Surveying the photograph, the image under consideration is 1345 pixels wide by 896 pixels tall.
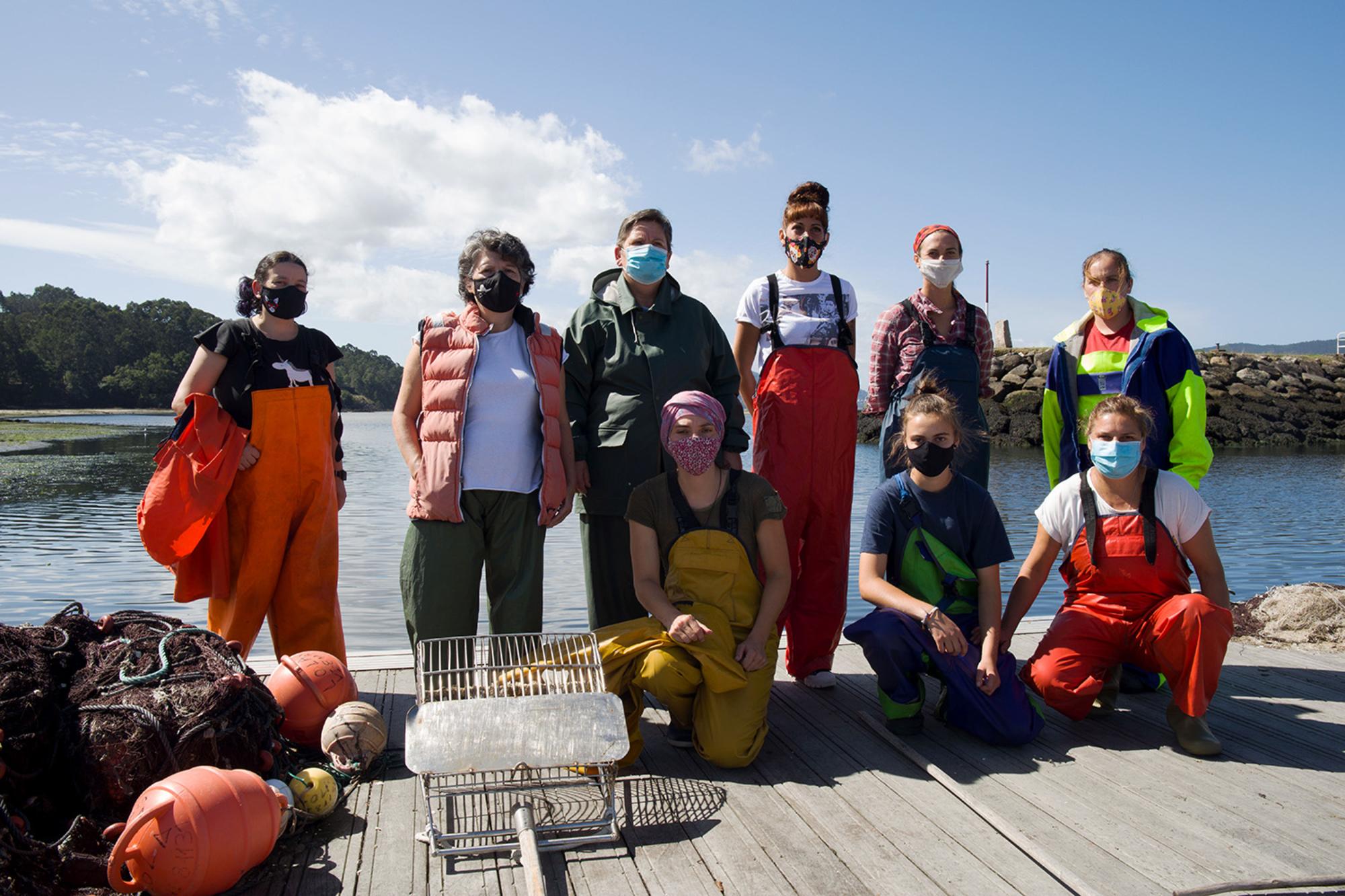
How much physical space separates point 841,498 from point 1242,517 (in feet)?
42.2

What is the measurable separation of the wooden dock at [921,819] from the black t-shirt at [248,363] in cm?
142

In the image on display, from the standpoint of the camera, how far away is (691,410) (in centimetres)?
362

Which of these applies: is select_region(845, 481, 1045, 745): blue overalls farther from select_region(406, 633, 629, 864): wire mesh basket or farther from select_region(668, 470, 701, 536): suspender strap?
select_region(406, 633, 629, 864): wire mesh basket

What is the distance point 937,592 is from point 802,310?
1.38m

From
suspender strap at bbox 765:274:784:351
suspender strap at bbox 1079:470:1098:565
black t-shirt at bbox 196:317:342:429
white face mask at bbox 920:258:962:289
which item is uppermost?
white face mask at bbox 920:258:962:289

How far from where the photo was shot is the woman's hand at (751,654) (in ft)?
11.4

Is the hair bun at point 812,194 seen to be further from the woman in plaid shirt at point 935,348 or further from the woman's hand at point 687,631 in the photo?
the woman's hand at point 687,631

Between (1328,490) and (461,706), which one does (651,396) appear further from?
(1328,490)

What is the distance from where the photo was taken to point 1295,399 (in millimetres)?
28922

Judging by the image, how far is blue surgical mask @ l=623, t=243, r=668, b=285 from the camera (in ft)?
13.3

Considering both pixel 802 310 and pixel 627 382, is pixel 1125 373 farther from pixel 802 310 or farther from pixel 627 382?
pixel 627 382

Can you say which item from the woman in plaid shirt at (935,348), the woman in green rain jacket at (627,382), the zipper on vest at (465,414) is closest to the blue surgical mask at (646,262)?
the woman in green rain jacket at (627,382)

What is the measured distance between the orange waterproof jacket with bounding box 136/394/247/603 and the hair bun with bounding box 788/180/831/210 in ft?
8.56

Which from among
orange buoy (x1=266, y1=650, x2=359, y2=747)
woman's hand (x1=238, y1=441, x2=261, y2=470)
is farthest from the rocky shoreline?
orange buoy (x1=266, y1=650, x2=359, y2=747)
